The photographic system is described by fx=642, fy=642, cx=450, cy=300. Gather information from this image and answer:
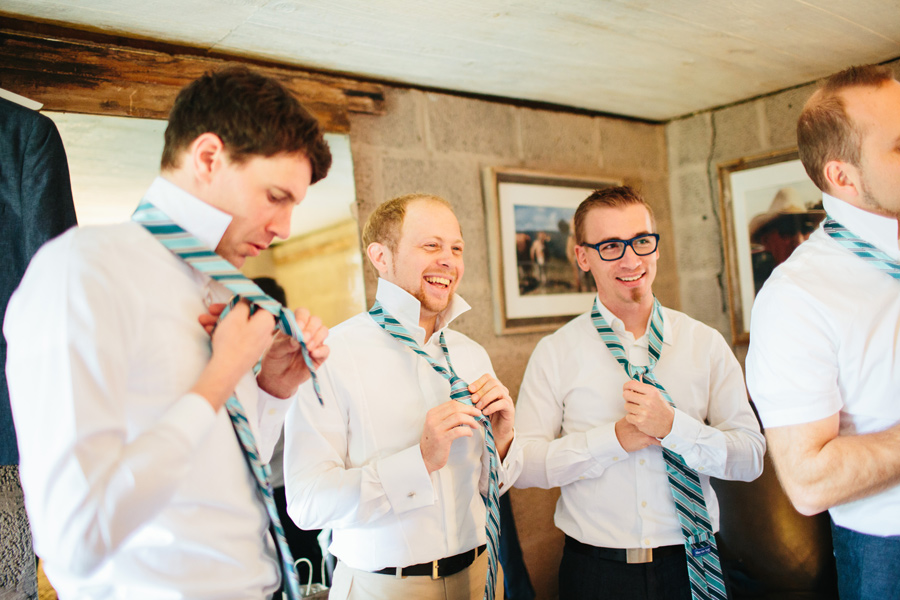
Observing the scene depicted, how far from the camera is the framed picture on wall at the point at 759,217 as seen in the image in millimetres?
3242

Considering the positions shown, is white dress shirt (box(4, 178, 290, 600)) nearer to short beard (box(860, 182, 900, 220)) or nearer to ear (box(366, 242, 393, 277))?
ear (box(366, 242, 393, 277))

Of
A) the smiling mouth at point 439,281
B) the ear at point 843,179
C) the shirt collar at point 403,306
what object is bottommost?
the shirt collar at point 403,306

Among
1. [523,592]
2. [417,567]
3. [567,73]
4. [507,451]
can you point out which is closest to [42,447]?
[417,567]

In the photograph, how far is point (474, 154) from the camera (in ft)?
10.0

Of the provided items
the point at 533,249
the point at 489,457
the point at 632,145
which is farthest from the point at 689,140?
the point at 489,457

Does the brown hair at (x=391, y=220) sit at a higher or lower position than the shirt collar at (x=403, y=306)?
higher

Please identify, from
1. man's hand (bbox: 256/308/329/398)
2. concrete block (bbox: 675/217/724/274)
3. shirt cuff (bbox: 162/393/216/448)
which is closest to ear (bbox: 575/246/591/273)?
man's hand (bbox: 256/308/329/398)

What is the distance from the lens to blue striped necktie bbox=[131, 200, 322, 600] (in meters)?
1.06

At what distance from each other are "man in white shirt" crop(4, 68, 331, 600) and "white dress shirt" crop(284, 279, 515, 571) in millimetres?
450

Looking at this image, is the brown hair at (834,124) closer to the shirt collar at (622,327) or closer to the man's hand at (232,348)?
the shirt collar at (622,327)

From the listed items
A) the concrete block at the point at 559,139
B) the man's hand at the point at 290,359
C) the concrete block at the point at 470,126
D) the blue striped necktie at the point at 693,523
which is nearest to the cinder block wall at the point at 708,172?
the concrete block at the point at 559,139

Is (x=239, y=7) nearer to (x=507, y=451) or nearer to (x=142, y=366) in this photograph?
(x=142, y=366)

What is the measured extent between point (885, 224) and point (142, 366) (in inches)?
60.0

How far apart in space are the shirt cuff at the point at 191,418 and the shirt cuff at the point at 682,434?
1.34m
